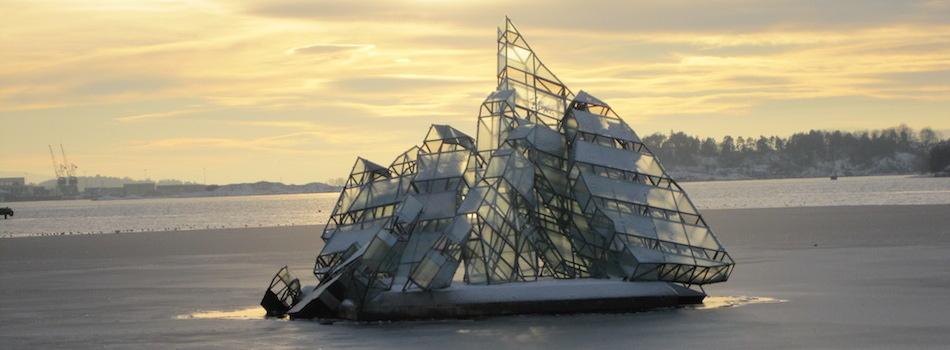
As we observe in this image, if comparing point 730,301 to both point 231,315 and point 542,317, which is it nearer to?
point 542,317

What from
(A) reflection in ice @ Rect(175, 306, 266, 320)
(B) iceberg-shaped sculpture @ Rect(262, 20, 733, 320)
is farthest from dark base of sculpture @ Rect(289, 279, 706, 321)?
(A) reflection in ice @ Rect(175, 306, 266, 320)

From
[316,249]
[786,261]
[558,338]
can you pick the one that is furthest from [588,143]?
[316,249]

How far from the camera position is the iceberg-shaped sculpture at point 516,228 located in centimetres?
5656

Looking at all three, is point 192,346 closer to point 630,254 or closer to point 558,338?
point 558,338

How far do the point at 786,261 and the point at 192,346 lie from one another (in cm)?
4167

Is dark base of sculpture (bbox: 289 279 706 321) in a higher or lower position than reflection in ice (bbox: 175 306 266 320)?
higher

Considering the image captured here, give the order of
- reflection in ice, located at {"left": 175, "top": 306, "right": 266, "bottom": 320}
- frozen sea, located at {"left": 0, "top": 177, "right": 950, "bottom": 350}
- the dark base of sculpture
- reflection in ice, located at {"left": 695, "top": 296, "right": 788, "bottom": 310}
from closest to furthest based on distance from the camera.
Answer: frozen sea, located at {"left": 0, "top": 177, "right": 950, "bottom": 350} → the dark base of sculpture → reflection in ice, located at {"left": 695, "top": 296, "right": 788, "bottom": 310} → reflection in ice, located at {"left": 175, "top": 306, "right": 266, "bottom": 320}

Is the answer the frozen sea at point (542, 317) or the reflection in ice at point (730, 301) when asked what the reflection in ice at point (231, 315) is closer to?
the frozen sea at point (542, 317)

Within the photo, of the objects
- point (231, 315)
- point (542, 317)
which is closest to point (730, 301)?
point (542, 317)

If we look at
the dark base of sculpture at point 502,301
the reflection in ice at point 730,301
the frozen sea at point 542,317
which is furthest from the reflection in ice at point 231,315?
the reflection in ice at point 730,301

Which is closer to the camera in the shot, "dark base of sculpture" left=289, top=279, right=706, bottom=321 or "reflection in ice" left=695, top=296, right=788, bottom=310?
"dark base of sculpture" left=289, top=279, right=706, bottom=321

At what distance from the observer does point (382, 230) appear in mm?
57594

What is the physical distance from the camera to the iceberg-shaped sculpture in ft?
186

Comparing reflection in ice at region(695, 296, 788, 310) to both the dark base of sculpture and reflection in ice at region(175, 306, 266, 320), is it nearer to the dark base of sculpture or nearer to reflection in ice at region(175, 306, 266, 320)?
the dark base of sculpture
